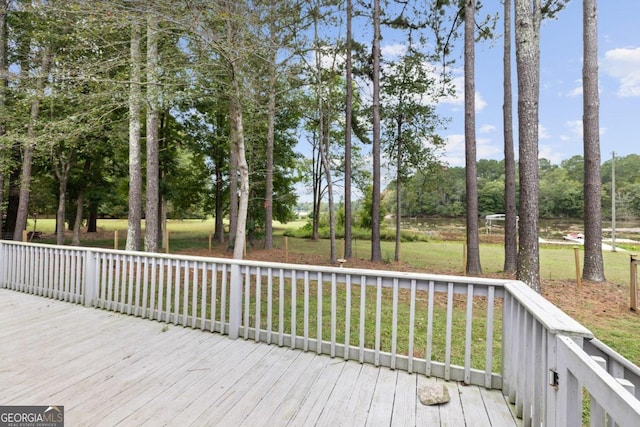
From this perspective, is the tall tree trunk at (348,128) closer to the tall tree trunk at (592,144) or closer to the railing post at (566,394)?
the tall tree trunk at (592,144)

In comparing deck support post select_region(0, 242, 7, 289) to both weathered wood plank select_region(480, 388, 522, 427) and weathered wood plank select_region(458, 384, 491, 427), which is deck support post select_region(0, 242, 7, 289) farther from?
weathered wood plank select_region(480, 388, 522, 427)

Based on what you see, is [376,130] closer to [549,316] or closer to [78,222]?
[549,316]

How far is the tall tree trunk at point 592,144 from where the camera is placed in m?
7.16

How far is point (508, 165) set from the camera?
27.9 ft

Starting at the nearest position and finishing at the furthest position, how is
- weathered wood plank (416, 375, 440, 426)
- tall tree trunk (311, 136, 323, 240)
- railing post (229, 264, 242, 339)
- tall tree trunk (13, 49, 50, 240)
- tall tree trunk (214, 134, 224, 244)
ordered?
weathered wood plank (416, 375, 440, 426), railing post (229, 264, 242, 339), tall tree trunk (13, 49, 50, 240), tall tree trunk (214, 134, 224, 244), tall tree trunk (311, 136, 323, 240)

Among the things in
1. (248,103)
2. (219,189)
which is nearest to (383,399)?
(248,103)

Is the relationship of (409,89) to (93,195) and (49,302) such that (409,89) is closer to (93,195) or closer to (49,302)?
(49,302)

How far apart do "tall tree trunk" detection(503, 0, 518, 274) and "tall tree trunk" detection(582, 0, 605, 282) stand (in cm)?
152

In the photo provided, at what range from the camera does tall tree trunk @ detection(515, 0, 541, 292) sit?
4.85 m

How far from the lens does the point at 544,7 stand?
906cm

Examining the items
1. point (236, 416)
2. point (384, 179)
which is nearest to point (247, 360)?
point (236, 416)

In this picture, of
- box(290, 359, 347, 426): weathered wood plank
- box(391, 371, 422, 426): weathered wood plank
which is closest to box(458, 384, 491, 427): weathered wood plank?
box(391, 371, 422, 426): weathered wood plank

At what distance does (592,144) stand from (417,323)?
6616 millimetres

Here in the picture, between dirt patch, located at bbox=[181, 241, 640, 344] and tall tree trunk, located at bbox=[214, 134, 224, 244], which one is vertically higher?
tall tree trunk, located at bbox=[214, 134, 224, 244]
